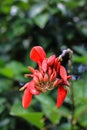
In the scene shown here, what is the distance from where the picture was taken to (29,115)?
157 centimetres

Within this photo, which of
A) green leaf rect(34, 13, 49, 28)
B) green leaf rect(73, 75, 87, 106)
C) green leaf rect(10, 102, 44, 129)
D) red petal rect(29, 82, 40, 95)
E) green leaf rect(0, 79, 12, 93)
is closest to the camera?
red petal rect(29, 82, 40, 95)

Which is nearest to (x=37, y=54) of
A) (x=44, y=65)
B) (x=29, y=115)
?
(x=44, y=65)

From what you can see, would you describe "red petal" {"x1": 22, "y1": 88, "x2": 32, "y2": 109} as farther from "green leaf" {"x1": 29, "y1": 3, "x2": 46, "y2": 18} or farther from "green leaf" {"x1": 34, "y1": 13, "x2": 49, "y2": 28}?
"green leaf" {"x1": 29, "y1": 3, "x2": 46, "y2": 18}

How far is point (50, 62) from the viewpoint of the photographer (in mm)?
953

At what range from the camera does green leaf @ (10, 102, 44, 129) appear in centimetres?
156

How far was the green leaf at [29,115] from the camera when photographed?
1.56 m

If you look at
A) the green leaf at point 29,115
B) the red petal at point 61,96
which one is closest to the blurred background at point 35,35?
the green leaf at point 29,115

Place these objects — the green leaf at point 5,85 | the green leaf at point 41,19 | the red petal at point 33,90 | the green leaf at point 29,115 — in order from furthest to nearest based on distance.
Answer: the green leaf at point 41,19
the green leaf at point 5,85
the green leaf at point 29,115
the red petal at point 33,90

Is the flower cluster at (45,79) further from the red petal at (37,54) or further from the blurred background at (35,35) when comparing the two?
the blurred background at (35,35)

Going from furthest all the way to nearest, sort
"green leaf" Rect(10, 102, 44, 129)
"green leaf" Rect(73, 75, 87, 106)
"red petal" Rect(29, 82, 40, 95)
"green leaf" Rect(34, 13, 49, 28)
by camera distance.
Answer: "green leaf" Rect(34, 13, 49, 28), "green leaf" Rect(73, 75, 87, 106), "green leaf" Rect(10, 102, 44, 129), "red petal" Rect(29, 82, 40, 95)

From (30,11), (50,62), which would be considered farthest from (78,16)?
(50,62)

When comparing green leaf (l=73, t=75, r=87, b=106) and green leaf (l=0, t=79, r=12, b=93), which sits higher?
green leaf (l=0, t=79, r=12, b=93)

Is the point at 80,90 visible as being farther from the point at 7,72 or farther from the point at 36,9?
the point at 36,9

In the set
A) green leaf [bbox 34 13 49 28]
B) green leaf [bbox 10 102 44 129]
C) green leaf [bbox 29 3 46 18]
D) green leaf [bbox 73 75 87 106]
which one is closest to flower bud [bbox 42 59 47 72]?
green leaf [bbox 10 102 44 129]
